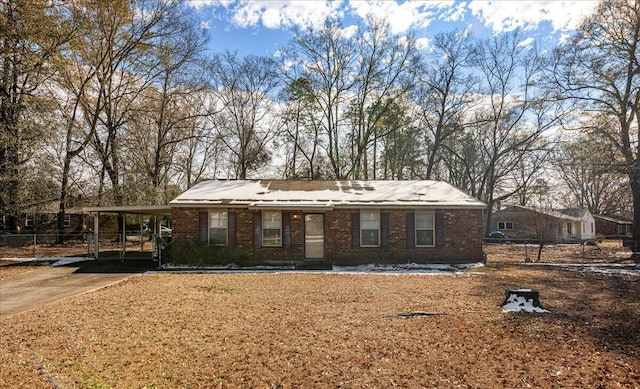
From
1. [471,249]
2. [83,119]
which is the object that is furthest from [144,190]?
[471,249]

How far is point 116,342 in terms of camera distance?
226 inches

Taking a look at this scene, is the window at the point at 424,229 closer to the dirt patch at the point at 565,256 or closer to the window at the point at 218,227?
the dirt patch at the point at 565,256

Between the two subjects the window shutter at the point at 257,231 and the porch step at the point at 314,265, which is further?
the window shutter at the point at 257,231

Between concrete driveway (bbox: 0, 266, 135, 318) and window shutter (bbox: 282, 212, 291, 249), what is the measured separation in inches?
211

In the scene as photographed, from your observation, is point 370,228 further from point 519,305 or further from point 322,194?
point 519,305

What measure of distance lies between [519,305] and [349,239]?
8.73 m

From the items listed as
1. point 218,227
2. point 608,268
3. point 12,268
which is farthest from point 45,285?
point 608,268

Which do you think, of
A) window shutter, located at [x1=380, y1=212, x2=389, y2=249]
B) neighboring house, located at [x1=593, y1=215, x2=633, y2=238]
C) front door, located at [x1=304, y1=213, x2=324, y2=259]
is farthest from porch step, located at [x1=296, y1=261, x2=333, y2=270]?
neighboring house, located at [x1=593, y1=215, x2=633, y2=238]

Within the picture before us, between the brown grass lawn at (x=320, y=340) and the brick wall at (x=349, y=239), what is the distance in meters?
5.72

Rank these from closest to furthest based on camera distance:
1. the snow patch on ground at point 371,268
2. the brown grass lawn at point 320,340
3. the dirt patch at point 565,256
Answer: the brown grass lawn at point 320,340 → the snow patch on ground at point 371,268 → the dirt patch at point 565,256

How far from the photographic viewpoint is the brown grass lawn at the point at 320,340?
445 centimetres

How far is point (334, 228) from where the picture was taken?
15875 millimetres

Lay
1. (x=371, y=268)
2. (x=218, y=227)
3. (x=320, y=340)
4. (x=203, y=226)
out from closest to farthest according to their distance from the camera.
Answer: (x=320, y=340) → (x=371, y=268) → (x=203, y=226) → (x=218, y=227)

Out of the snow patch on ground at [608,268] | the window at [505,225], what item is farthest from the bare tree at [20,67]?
the window at [505,225]
